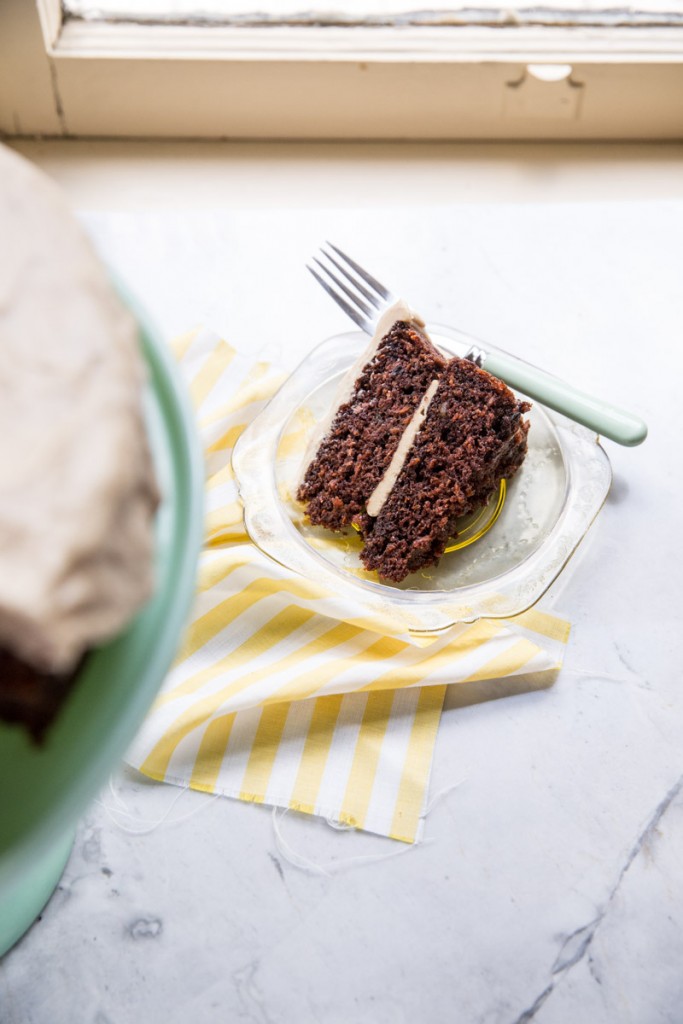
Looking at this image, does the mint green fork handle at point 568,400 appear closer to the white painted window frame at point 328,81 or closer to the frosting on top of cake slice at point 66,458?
the white painted window frame at point 328,81

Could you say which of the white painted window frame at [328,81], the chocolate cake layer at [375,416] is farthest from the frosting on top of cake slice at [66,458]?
the white painted window frame at [328,81]

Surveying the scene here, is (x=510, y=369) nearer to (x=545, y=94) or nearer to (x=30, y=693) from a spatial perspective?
(x=545, y=94)

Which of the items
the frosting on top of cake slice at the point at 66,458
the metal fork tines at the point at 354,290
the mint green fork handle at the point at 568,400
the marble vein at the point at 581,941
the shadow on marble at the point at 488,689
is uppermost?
the frosting on top of cake slice at the point at 66,458

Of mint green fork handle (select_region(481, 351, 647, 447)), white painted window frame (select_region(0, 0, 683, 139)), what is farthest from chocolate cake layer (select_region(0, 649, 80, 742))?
white painted window frame (select_region(0, 0, 683, 139))

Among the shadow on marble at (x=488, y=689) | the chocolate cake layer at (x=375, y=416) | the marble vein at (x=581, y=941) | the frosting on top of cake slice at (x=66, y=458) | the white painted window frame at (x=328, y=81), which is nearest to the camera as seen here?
the frosting on top of cake slice at (x=66, y=458)

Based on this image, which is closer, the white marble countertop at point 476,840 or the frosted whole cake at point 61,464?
the frosted whole cake at point 61,464

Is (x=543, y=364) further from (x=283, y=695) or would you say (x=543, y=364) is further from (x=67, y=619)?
(x=67, y=619)

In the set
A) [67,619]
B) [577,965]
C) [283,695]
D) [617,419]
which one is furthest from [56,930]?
[617,419]
